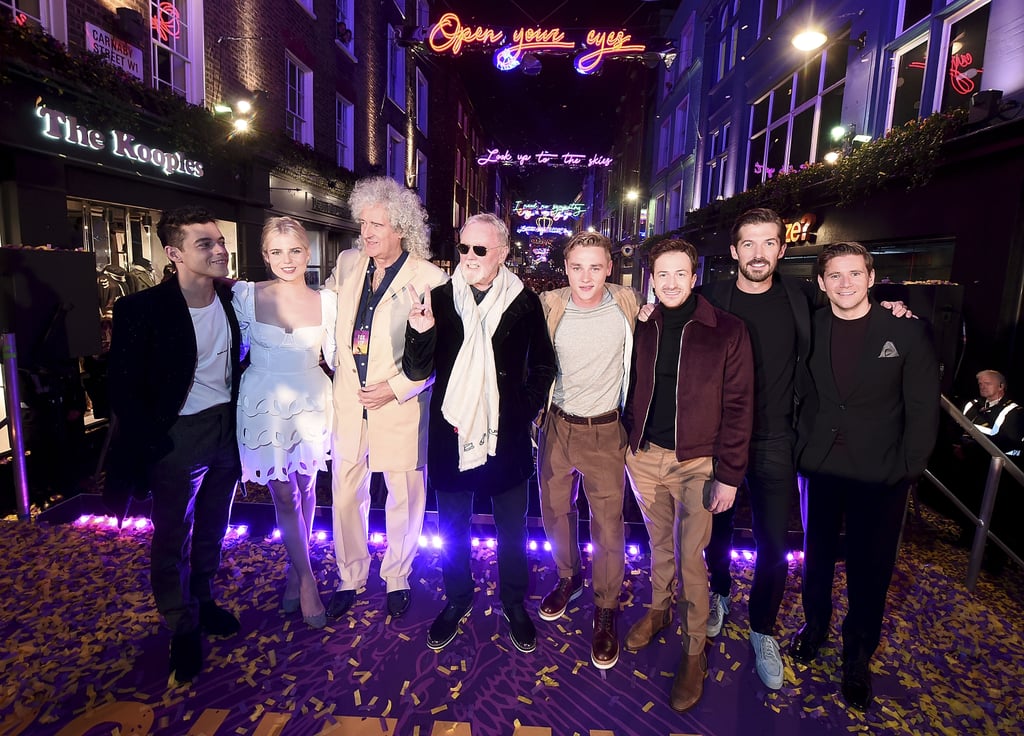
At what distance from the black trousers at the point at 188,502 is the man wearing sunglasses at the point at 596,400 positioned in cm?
178

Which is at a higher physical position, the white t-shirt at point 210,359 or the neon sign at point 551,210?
the neon sign at point 551,210

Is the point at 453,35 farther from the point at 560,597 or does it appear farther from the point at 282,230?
the point at 560,597

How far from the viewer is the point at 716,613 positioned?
10.5 ft

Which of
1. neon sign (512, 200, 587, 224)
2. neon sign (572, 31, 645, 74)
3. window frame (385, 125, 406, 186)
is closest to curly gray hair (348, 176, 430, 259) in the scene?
neon sign (572, 31, 645, 74)

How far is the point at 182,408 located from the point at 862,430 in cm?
337

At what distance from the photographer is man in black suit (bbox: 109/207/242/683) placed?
8.16 ft

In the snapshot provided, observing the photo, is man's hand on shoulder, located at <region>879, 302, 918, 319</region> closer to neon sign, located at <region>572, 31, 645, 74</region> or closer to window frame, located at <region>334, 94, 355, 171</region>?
window frame, located at <region>334, 94, 355, 171</region>

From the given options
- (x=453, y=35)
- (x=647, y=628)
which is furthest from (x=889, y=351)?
(x=453, y=35)

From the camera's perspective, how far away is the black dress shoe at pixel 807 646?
2.89m

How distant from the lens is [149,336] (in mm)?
2490

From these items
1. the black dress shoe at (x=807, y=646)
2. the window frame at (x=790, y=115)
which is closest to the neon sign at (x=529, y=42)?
the window frame at (x=790, y=115)

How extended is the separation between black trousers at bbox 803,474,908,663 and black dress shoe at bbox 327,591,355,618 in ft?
8.75

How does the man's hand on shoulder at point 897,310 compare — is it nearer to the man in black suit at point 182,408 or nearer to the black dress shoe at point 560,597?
the black dress shoe at point 560,597

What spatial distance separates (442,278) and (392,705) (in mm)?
2243
